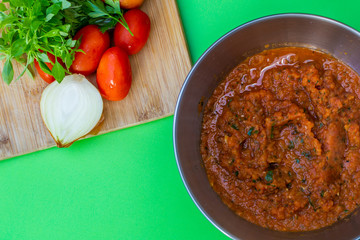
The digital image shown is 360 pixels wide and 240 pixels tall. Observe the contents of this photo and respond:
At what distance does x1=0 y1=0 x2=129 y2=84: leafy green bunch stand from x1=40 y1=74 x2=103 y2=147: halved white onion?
0.11 m

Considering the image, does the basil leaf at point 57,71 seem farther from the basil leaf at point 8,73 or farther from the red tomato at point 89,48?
the basil leaf at point 8,73

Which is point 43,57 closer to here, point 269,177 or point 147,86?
point 147,86

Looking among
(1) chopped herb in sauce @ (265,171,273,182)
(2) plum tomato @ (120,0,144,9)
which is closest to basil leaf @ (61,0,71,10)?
(2) plum tomato @ (120,0,144,9)

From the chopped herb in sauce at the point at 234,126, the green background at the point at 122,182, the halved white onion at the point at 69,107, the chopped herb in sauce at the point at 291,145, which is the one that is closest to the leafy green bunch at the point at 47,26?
the halved white onion at the point at 69,107

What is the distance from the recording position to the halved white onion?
2.10 metres

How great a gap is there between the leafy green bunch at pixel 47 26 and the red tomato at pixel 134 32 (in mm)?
44

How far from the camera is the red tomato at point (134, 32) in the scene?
2070 mm

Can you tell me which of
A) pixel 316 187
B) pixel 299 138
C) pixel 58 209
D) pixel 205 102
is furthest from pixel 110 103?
pixel 316 187

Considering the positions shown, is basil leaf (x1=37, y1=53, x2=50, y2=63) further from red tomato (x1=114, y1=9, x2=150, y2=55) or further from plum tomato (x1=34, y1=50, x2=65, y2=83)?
red tomato (x1=114, y1=9, x2=150, y2=55)

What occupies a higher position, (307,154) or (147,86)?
(147,86)

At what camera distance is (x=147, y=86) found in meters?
2.20

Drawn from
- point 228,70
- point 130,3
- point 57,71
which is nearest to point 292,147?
point 228,70

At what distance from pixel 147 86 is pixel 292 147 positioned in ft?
2.89

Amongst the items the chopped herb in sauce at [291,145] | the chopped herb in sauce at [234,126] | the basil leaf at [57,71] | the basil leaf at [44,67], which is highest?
the basil leaf at [44,67]
